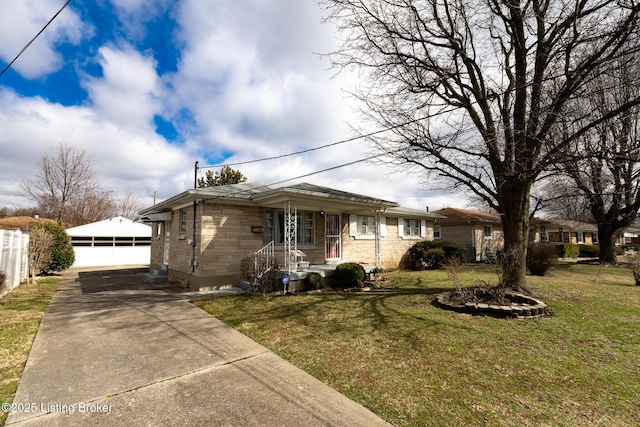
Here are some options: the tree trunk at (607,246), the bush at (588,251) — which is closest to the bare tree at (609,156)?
the tree trunk at (607,246)

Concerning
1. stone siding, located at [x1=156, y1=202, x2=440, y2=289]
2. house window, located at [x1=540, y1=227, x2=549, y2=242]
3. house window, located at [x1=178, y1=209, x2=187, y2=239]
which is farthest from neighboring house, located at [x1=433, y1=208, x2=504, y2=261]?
house window, located at [x1=178, y1=209, x2=187, y2=239]

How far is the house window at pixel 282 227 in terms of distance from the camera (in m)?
10.9

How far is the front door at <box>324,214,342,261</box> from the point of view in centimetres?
1209

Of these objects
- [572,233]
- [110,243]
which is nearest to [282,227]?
[110,243]

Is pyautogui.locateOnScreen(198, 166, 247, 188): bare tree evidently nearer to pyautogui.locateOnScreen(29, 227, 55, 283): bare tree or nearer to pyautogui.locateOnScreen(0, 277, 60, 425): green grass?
pyautogui.locateOnScreen(29, 227, 55, 283): bare tree

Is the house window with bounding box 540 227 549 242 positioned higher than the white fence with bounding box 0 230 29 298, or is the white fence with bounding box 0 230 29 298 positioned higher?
the house window with bounding box 540 227 549 242

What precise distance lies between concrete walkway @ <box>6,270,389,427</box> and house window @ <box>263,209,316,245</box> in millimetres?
5235

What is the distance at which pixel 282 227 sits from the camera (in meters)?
11.2

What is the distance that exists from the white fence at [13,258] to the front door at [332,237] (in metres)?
9.96

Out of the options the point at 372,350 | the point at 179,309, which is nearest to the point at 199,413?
the point at 372,350

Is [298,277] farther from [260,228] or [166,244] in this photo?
[166,244]

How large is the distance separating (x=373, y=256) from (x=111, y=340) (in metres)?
10.5

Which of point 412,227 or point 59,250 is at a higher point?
point 412,227

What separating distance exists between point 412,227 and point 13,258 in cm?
1636
